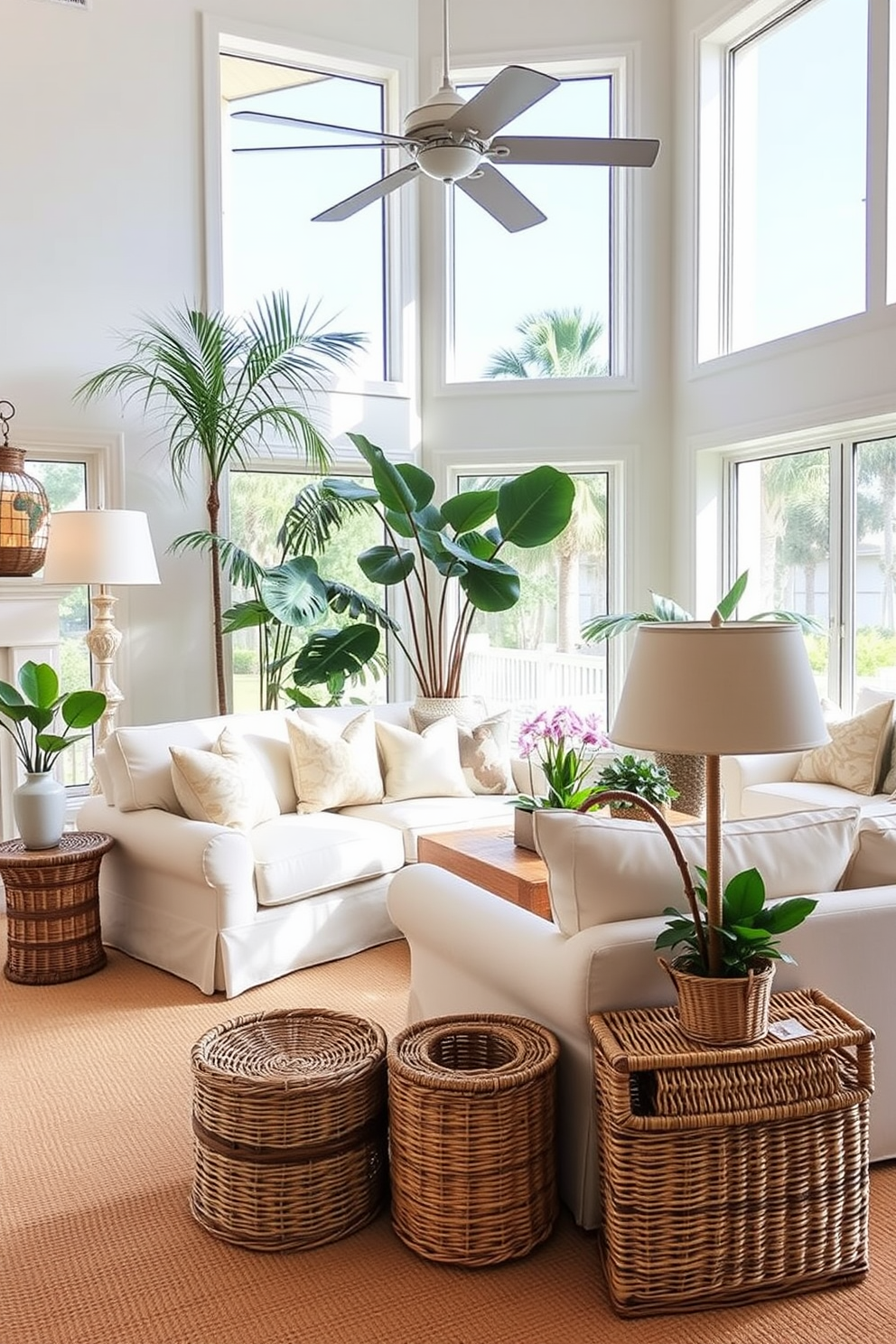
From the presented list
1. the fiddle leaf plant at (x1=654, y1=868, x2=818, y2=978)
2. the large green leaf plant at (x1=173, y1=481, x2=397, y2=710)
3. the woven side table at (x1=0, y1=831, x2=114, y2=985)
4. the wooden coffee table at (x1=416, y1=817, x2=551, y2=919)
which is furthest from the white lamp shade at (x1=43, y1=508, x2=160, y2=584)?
the fiddle leaf plant at (x1=654, y1=868, x2=818, y2=978)

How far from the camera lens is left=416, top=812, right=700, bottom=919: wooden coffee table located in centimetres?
364

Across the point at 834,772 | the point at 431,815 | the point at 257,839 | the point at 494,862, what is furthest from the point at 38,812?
the point at 834,772

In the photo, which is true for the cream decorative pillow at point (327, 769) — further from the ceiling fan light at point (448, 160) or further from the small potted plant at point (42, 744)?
the ceiling fan light at point (448, 160)

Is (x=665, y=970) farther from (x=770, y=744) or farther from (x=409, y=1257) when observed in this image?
(x=409, y=1257)

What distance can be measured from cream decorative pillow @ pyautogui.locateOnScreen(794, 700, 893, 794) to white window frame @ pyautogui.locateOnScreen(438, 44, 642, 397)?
8.77ft

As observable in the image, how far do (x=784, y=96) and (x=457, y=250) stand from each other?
6.56 feet

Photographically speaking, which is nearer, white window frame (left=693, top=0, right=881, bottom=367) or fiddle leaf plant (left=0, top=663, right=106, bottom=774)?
fiddle leaf plant (left=0, top=663, right=106, bottom=774)

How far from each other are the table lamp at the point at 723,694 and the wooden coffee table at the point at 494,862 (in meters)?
1.35

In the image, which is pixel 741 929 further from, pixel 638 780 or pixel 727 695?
pixel 638 780

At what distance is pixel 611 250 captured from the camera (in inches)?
274

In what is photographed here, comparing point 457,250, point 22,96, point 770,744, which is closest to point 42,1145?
point 770,744

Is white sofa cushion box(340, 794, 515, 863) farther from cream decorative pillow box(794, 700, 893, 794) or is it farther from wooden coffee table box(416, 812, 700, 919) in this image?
cream decorative pillow box(794, 700, 893, 794)

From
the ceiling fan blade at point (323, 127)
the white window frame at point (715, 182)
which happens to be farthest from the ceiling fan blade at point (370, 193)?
the white window frame at point (715, 182)

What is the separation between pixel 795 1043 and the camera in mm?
2203
